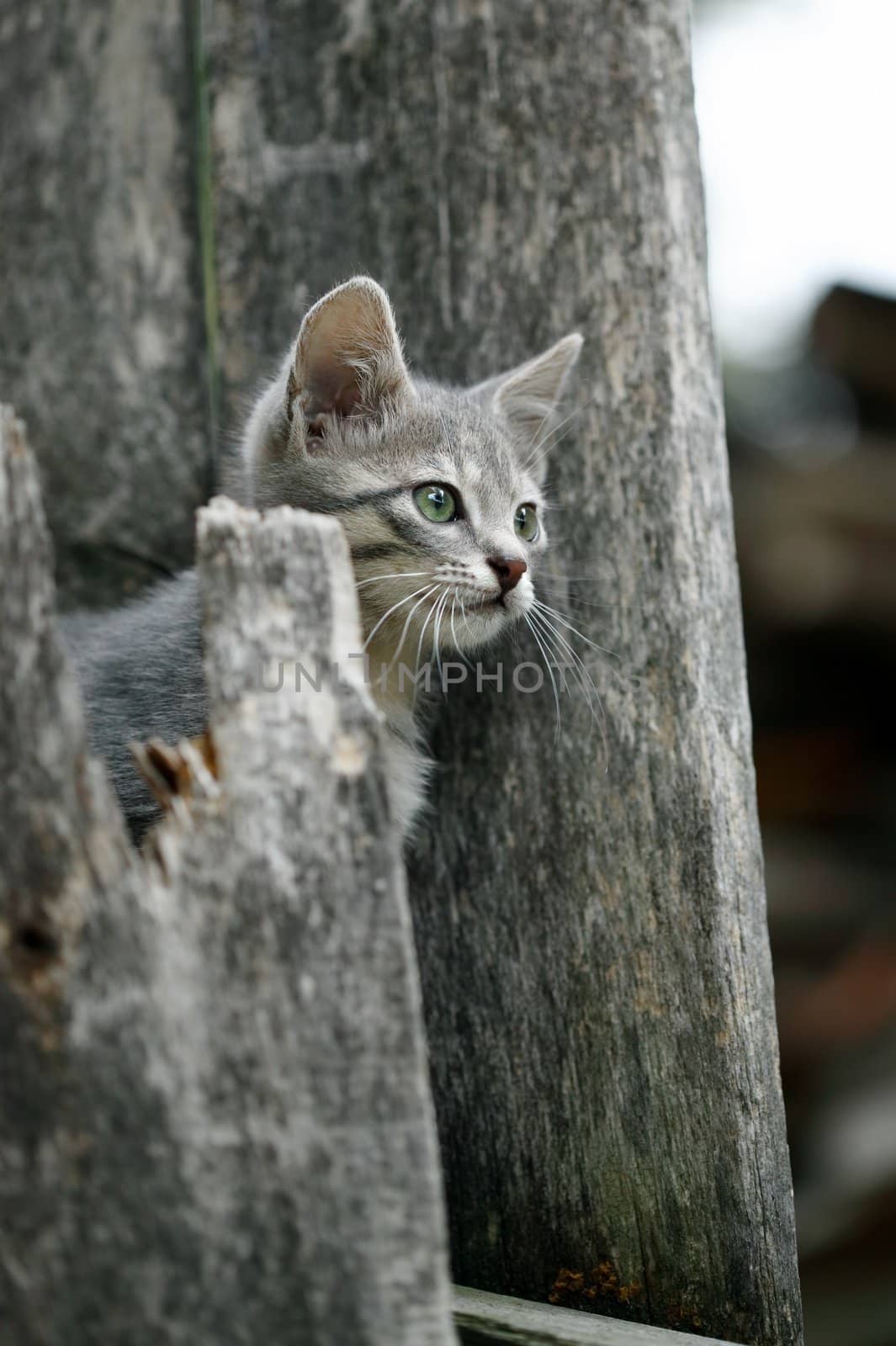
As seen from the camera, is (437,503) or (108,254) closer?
(437,503)

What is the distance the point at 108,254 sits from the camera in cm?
337

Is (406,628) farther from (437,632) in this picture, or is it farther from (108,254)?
(108,254)

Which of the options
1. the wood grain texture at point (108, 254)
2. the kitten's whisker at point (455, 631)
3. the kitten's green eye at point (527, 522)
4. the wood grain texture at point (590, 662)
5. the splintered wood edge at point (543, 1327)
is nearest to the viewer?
the splintered wood edge at point (543, 1327)

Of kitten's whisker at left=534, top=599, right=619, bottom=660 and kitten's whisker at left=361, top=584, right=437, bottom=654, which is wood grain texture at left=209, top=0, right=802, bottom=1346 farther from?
kitten's whisker at left=361, top=584, right=437, bottom=654

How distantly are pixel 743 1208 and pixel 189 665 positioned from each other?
1592 mm

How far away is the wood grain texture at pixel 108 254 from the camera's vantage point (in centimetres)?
336

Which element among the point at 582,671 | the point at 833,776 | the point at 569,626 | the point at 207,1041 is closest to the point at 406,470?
the point at 569,626

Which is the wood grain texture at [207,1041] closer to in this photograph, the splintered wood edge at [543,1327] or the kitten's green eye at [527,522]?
the splintered wood edge at [543,1327]

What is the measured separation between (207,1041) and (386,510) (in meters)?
1.52

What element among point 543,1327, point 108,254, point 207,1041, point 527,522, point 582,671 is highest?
point 108,254

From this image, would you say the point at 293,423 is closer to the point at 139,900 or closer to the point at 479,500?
the point at 479,500

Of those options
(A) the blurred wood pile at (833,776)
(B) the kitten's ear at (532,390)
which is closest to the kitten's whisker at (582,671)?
(B) the kitten's ear at (532,390)

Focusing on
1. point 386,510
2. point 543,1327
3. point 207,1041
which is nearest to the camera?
point 207,1041

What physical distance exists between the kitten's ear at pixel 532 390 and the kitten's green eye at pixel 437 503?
0.98 feet
